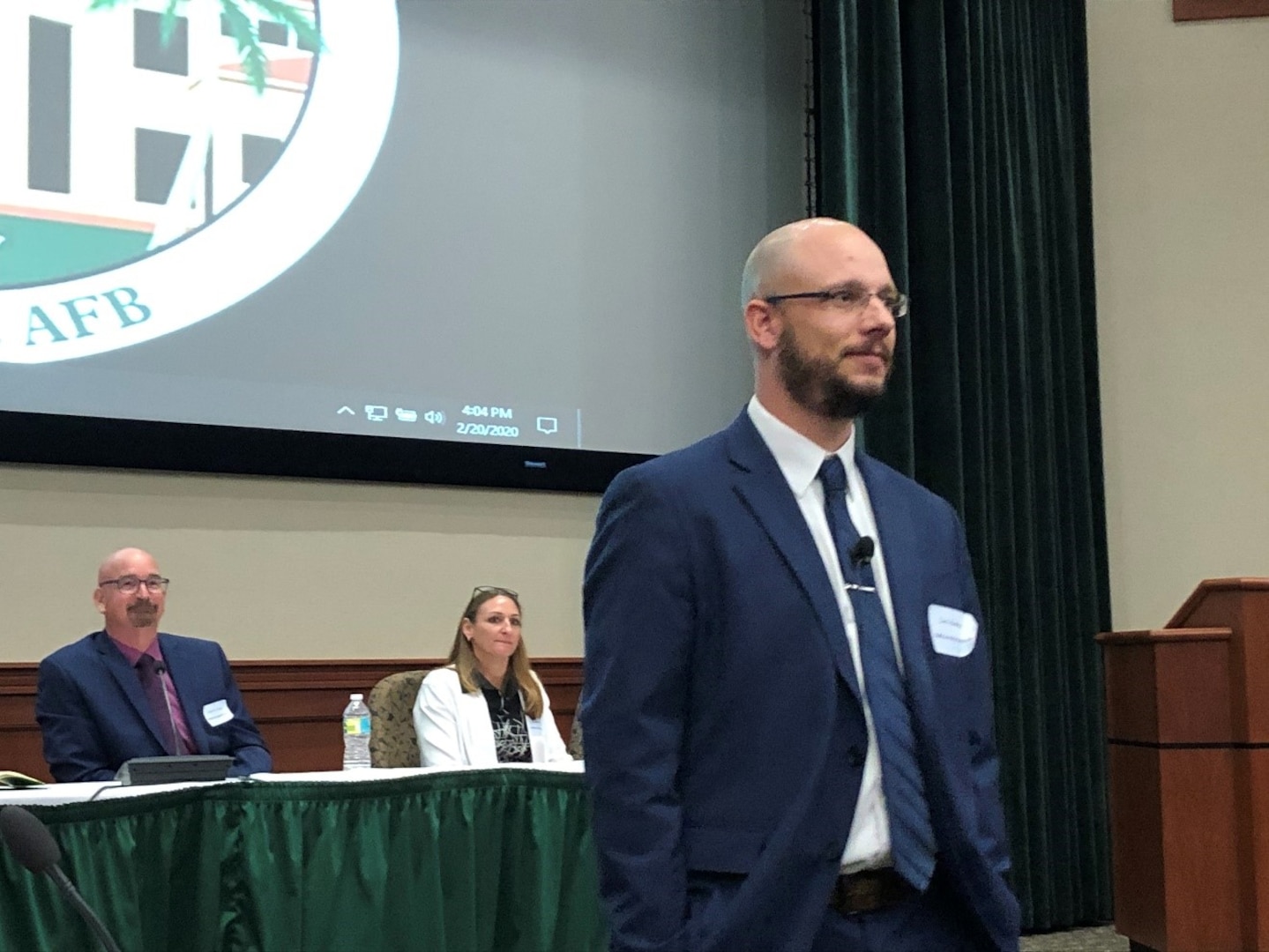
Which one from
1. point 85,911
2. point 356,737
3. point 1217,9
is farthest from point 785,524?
point 1217,9

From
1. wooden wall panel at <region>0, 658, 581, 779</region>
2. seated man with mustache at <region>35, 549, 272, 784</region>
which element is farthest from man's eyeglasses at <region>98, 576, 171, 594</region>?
wooden wall panel at <region>0, 658, 581, 779</region>

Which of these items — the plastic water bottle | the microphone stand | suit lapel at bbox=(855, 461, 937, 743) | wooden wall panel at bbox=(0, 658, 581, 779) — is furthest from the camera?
wooden wall panel at bbox=(0, 658, 581, 779)

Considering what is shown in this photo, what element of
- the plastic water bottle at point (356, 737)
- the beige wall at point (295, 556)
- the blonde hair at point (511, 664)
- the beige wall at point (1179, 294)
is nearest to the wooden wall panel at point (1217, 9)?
the beige wall at point (1179, 294)

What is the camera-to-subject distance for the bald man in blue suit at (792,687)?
1.38 metres

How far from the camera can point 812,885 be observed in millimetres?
1365

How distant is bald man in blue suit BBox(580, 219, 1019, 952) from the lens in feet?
4.53

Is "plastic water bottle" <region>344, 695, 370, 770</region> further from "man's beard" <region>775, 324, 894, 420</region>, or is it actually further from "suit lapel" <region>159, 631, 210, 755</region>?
"man's beard" <region>775, 324, 894, 420</region>

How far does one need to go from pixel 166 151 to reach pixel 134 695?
156 centimetres

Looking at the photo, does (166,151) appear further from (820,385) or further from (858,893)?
(858,893)

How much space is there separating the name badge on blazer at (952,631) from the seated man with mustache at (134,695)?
2.57 metres

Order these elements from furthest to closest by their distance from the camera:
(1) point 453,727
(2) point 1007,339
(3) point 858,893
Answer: (2) point 1007,339
(1) point 453,727
(3) point 858,893

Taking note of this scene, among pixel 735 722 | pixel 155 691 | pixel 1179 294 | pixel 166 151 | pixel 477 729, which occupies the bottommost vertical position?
pixel 477 729

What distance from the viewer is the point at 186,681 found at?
3.96 m

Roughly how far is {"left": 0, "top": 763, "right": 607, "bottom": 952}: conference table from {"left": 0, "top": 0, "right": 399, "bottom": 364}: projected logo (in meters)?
1.60
